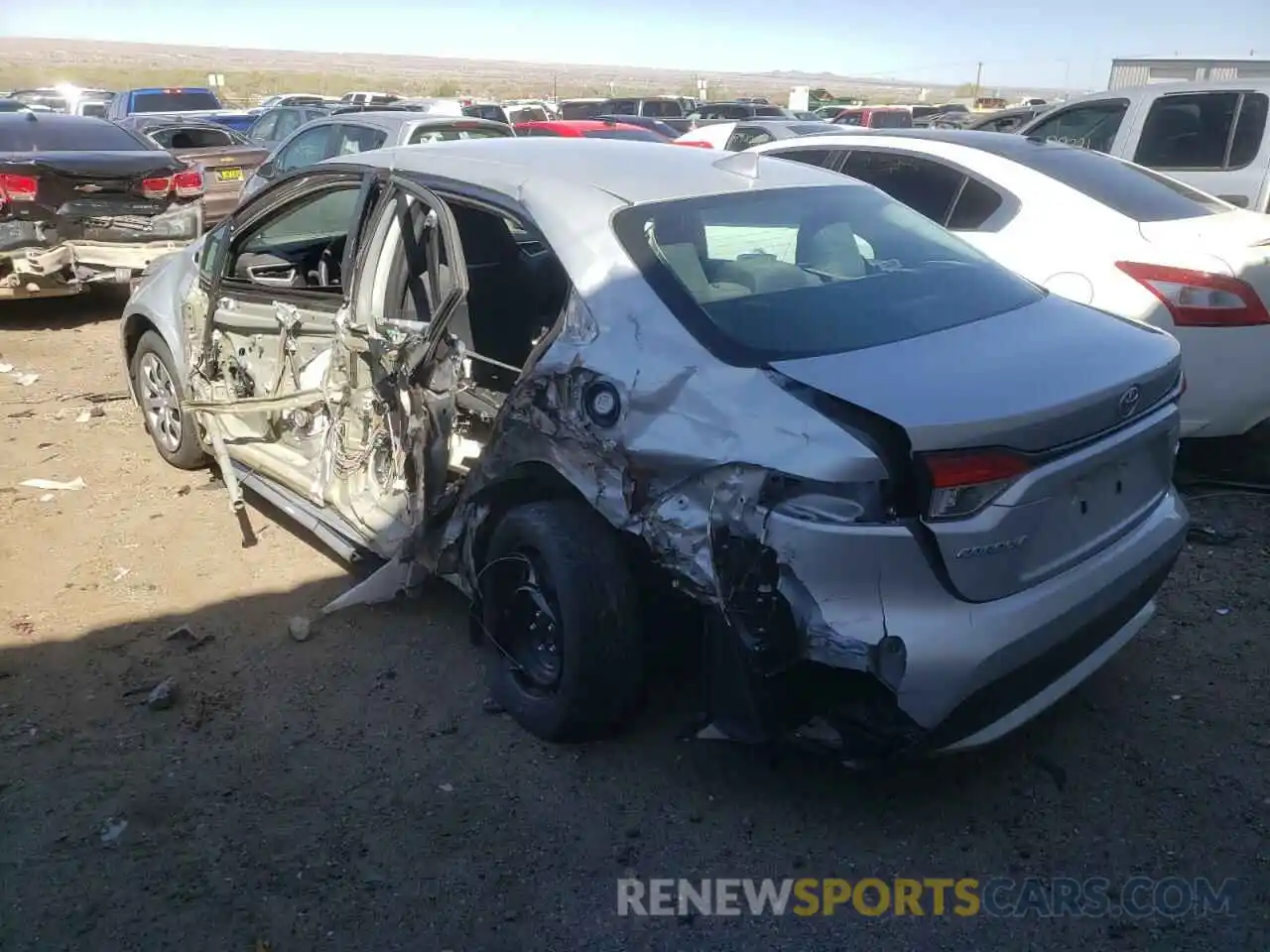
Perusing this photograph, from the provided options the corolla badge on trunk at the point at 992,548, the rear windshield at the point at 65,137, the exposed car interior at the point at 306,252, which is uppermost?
the rear windshield at the point at 65,137

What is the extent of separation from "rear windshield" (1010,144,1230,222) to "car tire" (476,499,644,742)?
3.45m

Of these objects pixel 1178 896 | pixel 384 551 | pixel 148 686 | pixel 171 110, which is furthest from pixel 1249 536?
pixel 171 110

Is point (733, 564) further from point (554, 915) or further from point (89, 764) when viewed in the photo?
point (89, 764)

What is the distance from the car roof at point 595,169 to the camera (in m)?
3.41

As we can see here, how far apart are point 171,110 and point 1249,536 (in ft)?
69.8

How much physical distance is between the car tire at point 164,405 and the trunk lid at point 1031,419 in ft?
11.9

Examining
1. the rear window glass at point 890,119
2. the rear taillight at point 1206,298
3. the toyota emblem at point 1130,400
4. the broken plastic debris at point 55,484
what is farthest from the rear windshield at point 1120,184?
the rear window glass at point 890,119

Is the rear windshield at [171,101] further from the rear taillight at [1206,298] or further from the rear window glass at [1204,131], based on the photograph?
the rear taillight at [1206,298]

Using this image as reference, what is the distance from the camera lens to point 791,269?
335 centimetres

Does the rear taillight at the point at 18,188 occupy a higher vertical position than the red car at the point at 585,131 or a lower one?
lower

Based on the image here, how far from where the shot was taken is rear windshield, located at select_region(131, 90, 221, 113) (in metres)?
20.5

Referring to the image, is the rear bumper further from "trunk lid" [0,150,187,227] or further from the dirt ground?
"trunk lid" [0,150,187,227]

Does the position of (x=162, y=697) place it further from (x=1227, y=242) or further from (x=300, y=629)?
(x=1227, y=242)

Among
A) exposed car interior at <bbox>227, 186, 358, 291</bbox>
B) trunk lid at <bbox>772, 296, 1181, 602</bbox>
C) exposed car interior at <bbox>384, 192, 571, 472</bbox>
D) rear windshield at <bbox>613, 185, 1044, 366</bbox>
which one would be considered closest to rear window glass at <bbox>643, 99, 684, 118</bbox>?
exposed car interior at <bbox>227, 186, 358, 291</bbox>
